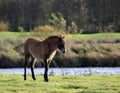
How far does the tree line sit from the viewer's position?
3157 inches

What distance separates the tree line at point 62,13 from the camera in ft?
263

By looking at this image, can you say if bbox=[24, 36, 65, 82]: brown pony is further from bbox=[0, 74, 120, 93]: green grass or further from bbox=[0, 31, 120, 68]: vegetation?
bbox=[0, 31, 120, 68]: vegetation

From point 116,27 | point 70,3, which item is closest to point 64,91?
point 116,27

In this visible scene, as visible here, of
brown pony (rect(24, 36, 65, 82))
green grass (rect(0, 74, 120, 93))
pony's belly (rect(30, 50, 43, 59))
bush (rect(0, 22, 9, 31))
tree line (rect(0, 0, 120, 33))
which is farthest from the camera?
tree line (rect(0, 0, 120, 33))

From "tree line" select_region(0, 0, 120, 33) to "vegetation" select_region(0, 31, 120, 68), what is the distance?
25.6 m

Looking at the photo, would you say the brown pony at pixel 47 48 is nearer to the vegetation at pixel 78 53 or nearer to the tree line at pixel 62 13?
the vegetation at pixel 78 53

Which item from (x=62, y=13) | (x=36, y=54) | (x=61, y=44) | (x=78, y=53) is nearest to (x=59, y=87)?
(x=61, y=44)

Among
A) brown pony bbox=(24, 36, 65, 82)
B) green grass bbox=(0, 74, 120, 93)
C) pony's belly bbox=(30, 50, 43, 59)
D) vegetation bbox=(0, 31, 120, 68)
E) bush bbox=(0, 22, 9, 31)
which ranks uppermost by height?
brown pony bbox=(24, 36, 65, 82)

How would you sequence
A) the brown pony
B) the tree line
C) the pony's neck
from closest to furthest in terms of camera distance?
the brown pony
the pony's neck
the tree line

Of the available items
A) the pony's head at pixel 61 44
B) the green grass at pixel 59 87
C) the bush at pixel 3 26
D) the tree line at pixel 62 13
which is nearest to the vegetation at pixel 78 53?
the bush at pixel 3 26

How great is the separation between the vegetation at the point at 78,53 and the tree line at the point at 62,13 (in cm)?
2558

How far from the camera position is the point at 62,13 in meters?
82.8

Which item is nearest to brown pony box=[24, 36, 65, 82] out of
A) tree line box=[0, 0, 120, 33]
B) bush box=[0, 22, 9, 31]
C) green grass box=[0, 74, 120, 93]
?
green grass box=[0, 74, 120, 93]

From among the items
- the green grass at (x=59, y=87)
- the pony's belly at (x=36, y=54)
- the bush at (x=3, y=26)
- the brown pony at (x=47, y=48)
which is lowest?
the bush at (x=3, y=26)
